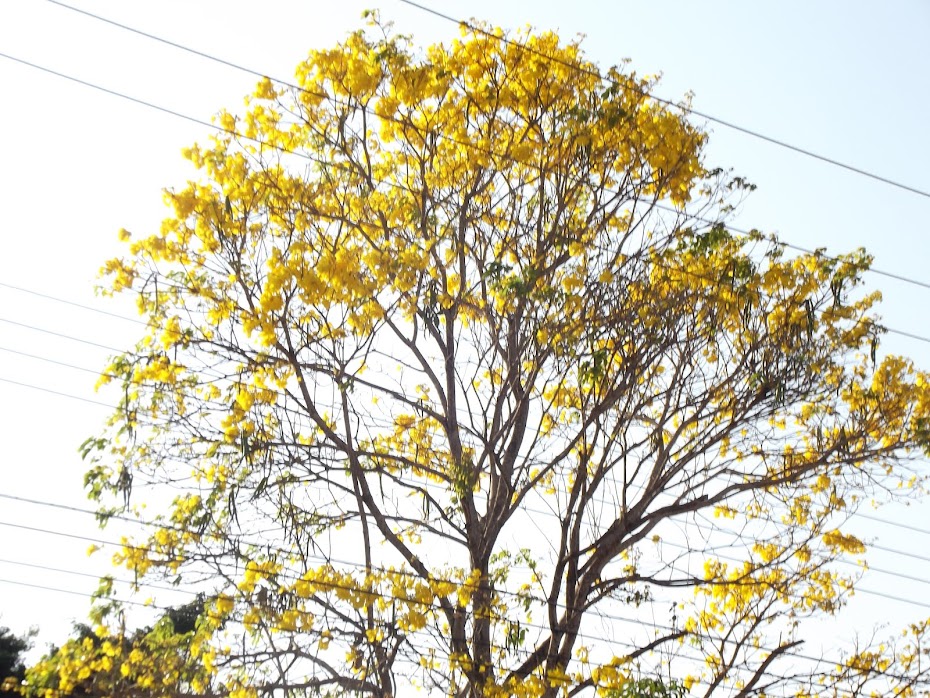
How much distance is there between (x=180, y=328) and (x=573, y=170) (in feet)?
10.2

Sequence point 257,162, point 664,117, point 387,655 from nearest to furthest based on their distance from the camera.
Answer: point 387,655 < point 257,162 < point 664,117

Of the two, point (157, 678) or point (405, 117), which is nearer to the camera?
point (157, 678)

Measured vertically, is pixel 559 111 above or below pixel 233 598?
above

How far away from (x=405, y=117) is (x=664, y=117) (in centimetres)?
199

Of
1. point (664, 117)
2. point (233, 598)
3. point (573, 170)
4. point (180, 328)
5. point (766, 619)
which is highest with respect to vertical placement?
point (664, 117)

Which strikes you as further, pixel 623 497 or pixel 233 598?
pixel 623 497

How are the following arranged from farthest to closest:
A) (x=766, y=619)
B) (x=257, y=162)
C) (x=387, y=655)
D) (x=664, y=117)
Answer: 1. (x=766, y=619)
2. (x=664, y=117)
3. (x=257, y=162)
4. (x=387, y=655)

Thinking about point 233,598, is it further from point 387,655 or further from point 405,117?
point 405,117

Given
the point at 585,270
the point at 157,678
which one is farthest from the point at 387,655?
the point at 585,270

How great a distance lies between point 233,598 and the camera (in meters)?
6.74

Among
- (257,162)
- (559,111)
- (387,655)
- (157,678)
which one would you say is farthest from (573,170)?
(157,678)

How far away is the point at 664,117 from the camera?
298 inches

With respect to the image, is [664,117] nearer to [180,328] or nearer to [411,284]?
[411,284]

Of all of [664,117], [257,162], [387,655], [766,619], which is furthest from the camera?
[766,619]
